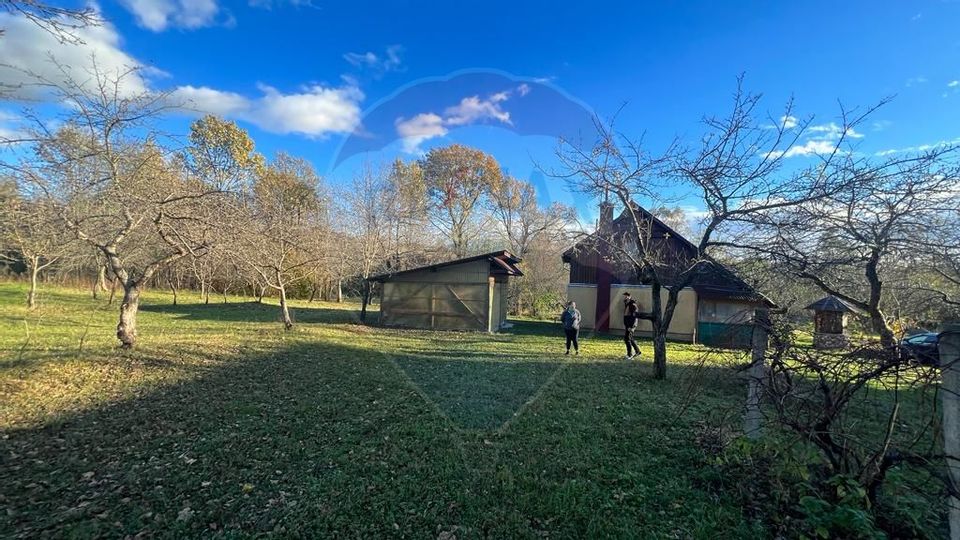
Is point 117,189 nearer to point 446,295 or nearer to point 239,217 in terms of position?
point 239,217

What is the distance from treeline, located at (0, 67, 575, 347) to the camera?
7.27m

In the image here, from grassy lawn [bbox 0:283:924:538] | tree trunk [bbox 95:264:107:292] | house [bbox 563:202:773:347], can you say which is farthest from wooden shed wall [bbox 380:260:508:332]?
tree trunk [bbox 95:264:107:292]

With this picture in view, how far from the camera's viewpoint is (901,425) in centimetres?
379

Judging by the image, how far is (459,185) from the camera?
3175 centimetres

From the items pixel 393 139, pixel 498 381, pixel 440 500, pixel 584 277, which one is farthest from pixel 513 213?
pixel 440 500

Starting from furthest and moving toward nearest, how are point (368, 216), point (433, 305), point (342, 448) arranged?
point (368, 216) < point (433, 305) < point (342, 448)

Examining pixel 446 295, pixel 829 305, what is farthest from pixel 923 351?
pixel 829 305

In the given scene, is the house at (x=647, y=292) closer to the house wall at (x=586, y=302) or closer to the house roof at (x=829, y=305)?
the house wall at (x=586, y=302)

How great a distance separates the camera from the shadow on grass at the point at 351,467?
10.8 feet

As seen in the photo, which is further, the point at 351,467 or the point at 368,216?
the point at 368,216

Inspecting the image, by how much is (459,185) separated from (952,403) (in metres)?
30.5

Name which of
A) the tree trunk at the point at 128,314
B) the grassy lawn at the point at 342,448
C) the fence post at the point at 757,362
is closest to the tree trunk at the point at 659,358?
the grassy lawn at the point at 342,448

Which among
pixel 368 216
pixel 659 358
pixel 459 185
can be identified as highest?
pixel 459 185

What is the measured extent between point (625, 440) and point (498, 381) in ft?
12.0
